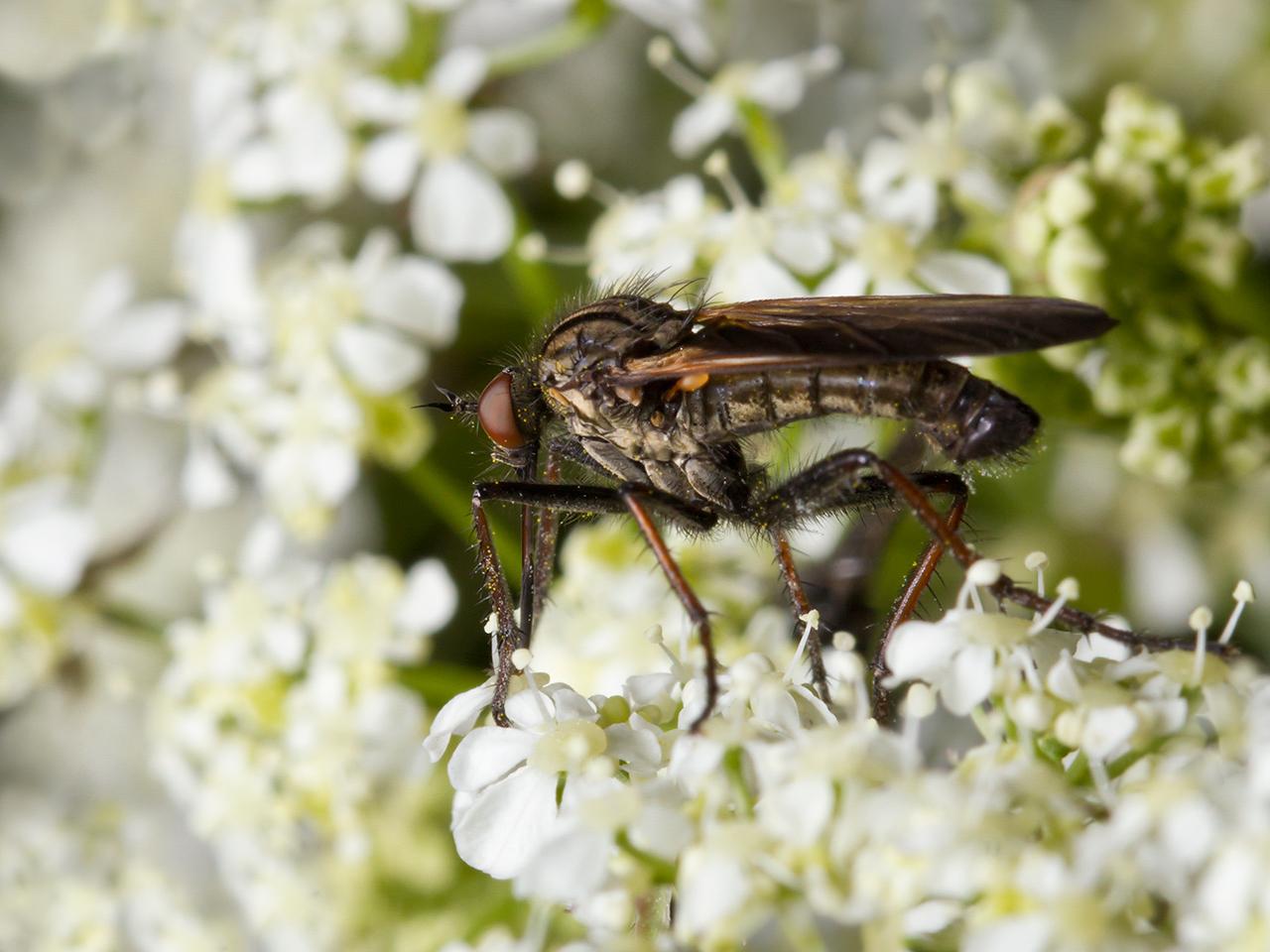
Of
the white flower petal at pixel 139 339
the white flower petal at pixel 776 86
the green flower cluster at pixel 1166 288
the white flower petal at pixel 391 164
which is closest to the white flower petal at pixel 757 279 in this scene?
the green flower cluster at pixel 1166 288

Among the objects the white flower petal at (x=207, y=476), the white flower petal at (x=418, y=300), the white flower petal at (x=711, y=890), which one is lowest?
the white flower petal at (x=207, y=476)

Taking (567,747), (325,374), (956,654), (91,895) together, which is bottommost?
(91,895)

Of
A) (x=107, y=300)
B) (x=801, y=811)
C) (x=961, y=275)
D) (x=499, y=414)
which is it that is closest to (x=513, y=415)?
(x=499, y=414)

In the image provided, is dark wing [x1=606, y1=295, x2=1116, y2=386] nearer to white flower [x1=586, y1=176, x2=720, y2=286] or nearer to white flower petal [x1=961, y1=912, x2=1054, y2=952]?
white flower [x1=586, y1=176, x2=720, y2=286]

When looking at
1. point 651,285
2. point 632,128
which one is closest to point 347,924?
point 651,285

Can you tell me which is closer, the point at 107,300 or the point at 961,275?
the point at 961,275

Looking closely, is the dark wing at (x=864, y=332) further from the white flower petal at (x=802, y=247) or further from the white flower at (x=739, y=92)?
the white flower at (x=739, y=92)

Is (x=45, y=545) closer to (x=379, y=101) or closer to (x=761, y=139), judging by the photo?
(x=379, y=101)
